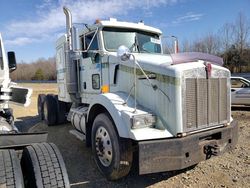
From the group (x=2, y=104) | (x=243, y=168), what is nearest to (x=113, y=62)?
(x=2, y=104)

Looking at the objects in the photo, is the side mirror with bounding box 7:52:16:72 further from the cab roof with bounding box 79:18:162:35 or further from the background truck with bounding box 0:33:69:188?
the background truck with bounding box 0:33:69:188

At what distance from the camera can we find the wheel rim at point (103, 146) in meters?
4.42

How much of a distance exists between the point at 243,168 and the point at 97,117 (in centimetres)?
281

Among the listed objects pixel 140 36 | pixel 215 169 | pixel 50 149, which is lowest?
pixel 215 169

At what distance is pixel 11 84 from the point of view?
14.5ft

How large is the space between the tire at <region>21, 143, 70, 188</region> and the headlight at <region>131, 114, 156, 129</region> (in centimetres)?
115

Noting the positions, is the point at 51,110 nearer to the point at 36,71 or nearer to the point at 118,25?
the point at 118,25

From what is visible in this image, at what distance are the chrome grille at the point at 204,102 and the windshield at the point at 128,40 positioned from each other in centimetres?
190

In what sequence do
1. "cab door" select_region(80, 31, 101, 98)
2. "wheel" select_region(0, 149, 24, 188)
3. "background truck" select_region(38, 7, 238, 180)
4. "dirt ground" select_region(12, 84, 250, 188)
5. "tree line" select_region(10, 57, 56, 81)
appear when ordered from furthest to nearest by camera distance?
"tree line" select_region(10, 57, 56, 81), "cab door" select_region(80, 31, 101, 98), "dirt ground" select_region(12, 84, 250, 188), "background truck" select_region(38, 7, 238, 180), "wheel" select_region(0, 149, 24, 188)

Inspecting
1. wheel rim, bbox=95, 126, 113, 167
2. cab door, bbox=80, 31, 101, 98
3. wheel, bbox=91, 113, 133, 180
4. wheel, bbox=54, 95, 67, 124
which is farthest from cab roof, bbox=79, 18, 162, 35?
wheel, bbox=54, 95, 67, 124

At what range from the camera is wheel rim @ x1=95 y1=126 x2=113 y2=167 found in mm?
4420

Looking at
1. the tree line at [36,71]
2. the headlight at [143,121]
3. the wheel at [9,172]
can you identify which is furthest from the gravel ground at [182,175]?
the tree line at [36,71]

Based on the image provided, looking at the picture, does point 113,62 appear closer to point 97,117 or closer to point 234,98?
point 97,117

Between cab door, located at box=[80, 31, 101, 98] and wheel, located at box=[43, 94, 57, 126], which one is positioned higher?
Result: cab door, located at box=[80, 31, 101, 98]
